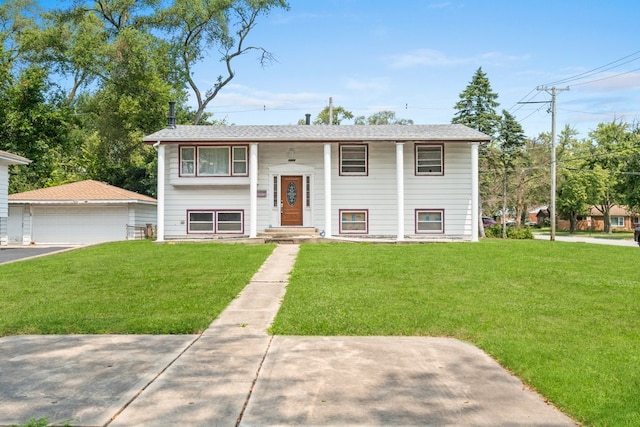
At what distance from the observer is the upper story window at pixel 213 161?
72.3 feet

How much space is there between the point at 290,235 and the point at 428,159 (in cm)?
646

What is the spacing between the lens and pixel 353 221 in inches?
880

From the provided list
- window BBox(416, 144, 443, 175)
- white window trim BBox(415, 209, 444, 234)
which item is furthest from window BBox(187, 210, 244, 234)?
window BBox(416, 144, 443, 175)

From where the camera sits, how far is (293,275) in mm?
11938

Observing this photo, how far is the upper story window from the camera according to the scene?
22.0m

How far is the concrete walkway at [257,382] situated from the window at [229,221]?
49.7 ft

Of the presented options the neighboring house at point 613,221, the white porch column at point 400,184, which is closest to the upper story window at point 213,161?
the white porch column at point 400,184

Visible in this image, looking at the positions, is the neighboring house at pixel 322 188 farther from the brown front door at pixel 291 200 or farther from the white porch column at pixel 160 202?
the white porch column at pixel 160 202

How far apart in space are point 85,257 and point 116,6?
2601 cm

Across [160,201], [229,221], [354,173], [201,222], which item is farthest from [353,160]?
[160,201]

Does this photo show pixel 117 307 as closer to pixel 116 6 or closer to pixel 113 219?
pixel 113 219

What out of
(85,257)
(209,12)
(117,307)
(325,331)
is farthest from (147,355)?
(209,12)

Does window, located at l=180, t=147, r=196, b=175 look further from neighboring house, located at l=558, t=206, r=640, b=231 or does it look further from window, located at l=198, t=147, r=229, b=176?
neighboring house, located at l=558, t=206, r=640, b=231

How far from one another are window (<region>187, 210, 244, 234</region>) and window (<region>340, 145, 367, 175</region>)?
4.69 meters
